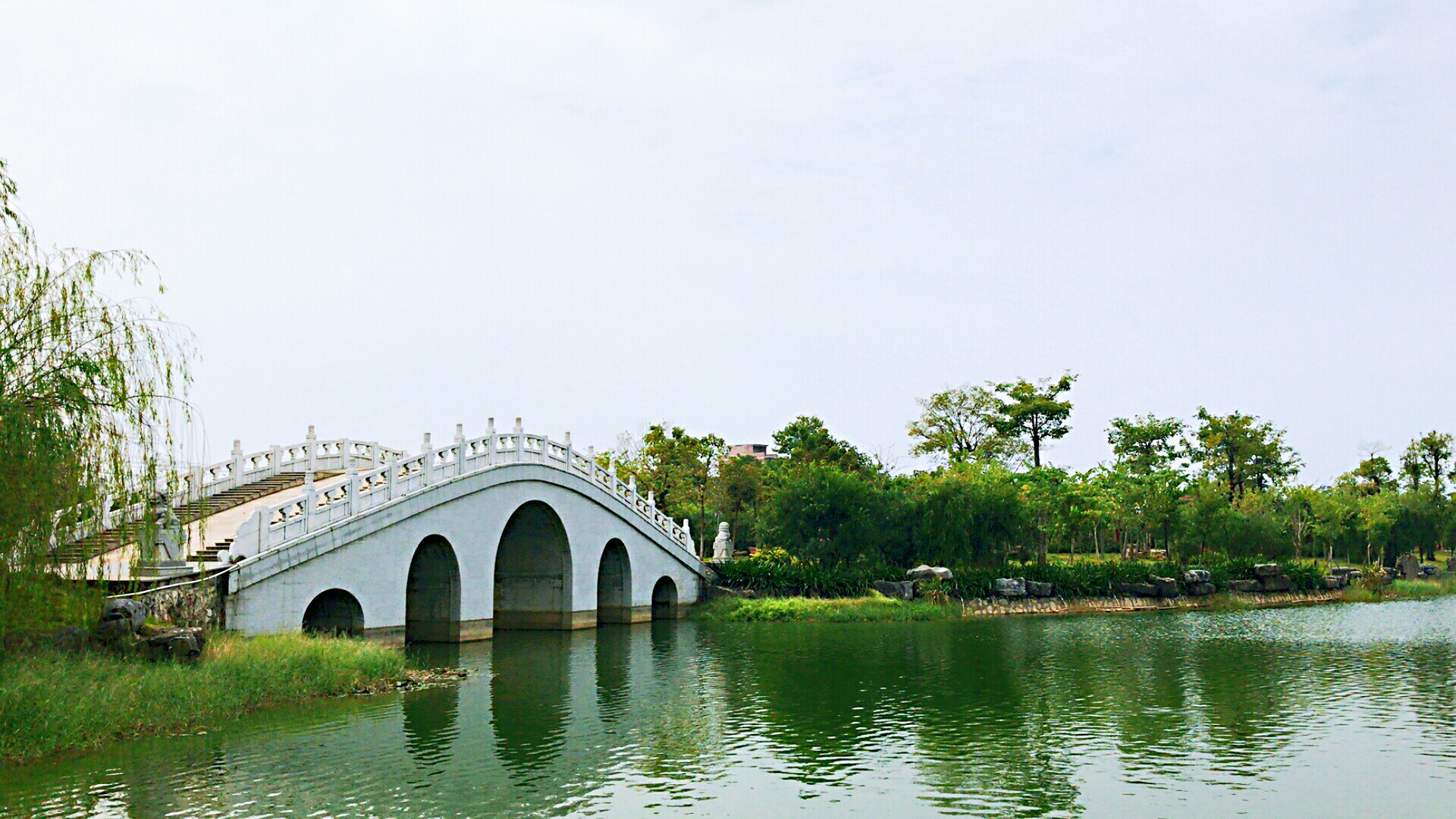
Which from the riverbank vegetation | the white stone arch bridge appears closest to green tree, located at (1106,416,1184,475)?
the riverbank vegetation

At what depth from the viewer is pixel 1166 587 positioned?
46.9 m

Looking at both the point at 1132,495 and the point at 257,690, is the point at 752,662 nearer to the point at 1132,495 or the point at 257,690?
the point at 257,690

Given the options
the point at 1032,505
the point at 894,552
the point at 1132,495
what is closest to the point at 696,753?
the point at 894,552

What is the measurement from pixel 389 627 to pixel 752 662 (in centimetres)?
830

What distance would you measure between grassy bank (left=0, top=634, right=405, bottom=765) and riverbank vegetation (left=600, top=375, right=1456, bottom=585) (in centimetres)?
2348

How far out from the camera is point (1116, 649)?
29.3 metres

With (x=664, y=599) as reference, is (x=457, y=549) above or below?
above

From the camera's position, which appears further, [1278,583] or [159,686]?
[1278,583]

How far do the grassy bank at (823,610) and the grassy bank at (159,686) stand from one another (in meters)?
18.8

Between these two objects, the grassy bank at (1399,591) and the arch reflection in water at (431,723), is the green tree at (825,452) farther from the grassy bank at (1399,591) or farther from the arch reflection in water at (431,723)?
the arch reflection in water at (431,723)

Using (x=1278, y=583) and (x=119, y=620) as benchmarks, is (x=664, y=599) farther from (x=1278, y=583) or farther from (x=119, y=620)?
(x=1278, y=583)

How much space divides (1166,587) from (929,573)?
10.9 meters

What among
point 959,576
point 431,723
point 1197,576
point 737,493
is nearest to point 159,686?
point 431,723

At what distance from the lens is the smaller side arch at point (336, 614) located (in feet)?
86.6
